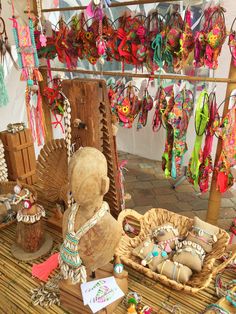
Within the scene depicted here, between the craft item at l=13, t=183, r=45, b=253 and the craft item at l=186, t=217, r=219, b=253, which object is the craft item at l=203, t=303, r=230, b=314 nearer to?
the craft item at l=186, t=217, r=219, b=253

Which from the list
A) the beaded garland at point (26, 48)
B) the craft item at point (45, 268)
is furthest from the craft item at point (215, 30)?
the craft item at point (45, 268)

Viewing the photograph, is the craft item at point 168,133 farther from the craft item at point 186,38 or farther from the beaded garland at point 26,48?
the beaded garland at point 26,48

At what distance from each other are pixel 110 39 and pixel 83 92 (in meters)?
0.74

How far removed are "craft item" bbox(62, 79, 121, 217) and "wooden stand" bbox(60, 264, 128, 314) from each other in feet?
1.04

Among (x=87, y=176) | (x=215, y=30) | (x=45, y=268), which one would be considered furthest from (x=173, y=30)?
(x=45, y=268)

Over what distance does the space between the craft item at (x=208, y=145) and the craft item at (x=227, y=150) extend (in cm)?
4

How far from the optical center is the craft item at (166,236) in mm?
993

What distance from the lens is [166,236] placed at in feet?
3.31

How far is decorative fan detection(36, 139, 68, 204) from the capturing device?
47.0 inches

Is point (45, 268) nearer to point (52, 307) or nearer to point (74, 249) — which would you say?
point (52, 307)

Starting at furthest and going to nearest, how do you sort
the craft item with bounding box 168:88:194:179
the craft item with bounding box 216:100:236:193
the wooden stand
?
the craft item with bounding box 168:88:194:179 < the craft item with bounding box 216:100:236:193 < the wooden stand

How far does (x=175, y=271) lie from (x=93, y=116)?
55 cm

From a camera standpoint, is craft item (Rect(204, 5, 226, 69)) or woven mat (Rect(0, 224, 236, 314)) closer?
woven mat (Rect(0, 224, 236, 314))

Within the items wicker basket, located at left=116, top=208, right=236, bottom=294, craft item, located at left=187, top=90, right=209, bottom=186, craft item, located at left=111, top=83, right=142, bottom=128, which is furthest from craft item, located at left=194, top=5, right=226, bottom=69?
wicker basket, located at left=116, top=208, right=236, bottom=294
